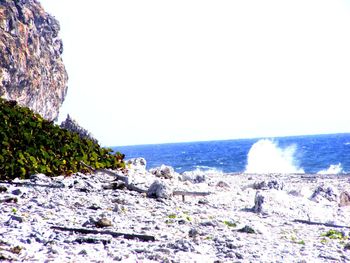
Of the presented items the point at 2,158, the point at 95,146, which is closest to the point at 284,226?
the point at 2,158

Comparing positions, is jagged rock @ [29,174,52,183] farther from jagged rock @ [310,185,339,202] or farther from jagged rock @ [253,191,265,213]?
jagged rock @ [310,185,339,202]

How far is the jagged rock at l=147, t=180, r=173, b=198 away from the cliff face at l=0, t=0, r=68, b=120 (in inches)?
1505

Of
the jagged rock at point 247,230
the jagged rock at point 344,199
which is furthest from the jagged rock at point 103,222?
the jagged rock at point 344,199

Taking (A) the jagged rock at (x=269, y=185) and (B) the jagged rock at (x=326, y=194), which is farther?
(A) the jagged rock at (x=269, y=185)

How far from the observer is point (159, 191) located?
39.3ft

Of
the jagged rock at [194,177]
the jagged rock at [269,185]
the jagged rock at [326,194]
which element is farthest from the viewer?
the jagged rock at [194,177]

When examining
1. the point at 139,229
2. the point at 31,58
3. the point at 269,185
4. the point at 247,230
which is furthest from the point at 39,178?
the point at 31,58

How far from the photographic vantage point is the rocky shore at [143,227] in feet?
20.6

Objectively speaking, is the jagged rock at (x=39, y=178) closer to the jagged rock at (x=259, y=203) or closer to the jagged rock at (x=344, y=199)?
the jagged rock at (x=259, y=203)

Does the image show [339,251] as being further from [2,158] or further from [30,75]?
[30,75]

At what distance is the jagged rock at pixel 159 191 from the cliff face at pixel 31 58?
38237 millimetres

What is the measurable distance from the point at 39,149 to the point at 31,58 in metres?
44.1

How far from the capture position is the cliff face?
4838cm

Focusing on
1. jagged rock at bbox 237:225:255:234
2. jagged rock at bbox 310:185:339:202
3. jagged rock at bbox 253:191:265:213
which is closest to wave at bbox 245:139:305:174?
jagged rock at bbox 310:185:339:202
